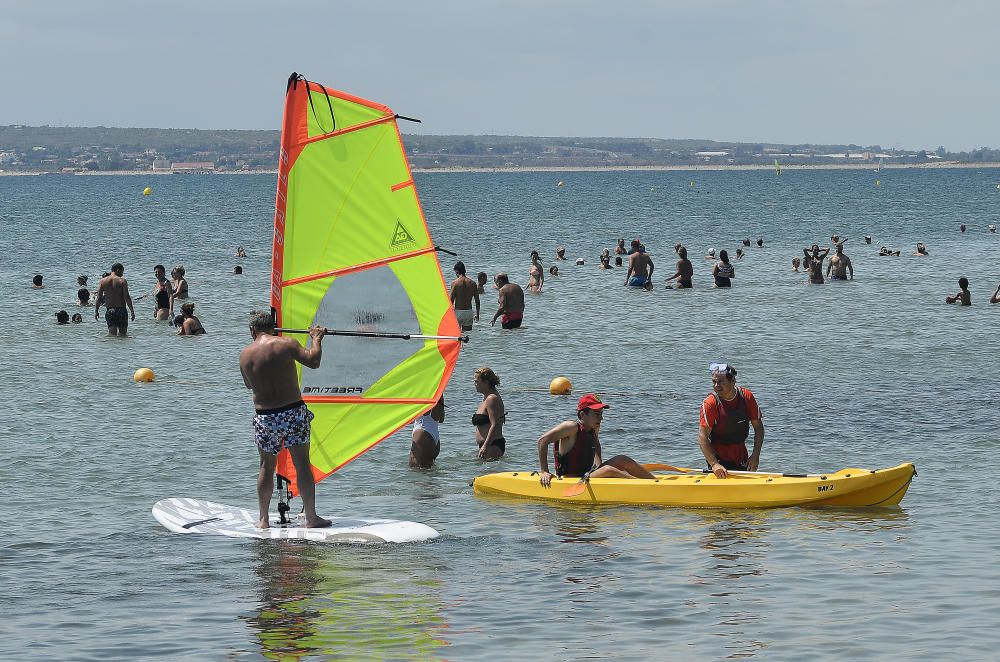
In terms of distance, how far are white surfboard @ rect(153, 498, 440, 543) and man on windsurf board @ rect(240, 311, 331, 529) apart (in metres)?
0.82

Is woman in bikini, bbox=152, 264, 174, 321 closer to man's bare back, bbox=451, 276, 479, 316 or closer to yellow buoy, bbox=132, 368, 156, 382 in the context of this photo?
man's bare back, bbox=451, 276, 479, 316

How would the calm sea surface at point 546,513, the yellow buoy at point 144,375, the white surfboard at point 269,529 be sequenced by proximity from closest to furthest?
the calm sea surface at point 546,513 < the white surfboard at point 269,529 < the yellow buoy at point 144,375

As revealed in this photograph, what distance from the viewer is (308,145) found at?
14.2 metres

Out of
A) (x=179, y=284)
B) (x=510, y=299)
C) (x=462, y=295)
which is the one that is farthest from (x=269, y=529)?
(x=179, y=284)

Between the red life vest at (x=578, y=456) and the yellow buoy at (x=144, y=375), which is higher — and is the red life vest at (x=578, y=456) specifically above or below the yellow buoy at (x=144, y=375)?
above

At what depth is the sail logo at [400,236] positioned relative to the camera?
14477mm

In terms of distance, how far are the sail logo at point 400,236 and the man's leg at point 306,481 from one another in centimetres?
240

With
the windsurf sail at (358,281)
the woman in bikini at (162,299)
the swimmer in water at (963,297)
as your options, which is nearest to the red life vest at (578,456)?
the windsurf sail at (358,281)

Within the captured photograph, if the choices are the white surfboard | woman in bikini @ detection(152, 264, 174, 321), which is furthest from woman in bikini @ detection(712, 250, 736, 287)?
the white surfboard

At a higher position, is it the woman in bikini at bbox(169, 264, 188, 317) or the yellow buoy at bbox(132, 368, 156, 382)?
the woman in bikini at bbox(169, 264, 188, 317)

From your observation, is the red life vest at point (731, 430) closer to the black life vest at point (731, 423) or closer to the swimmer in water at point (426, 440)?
the black life vest at point (731, 423)

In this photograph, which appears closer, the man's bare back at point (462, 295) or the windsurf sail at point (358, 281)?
the windsurf sail at point (358, 281)

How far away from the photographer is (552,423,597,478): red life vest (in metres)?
15.9

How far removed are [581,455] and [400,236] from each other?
357 centimetres
